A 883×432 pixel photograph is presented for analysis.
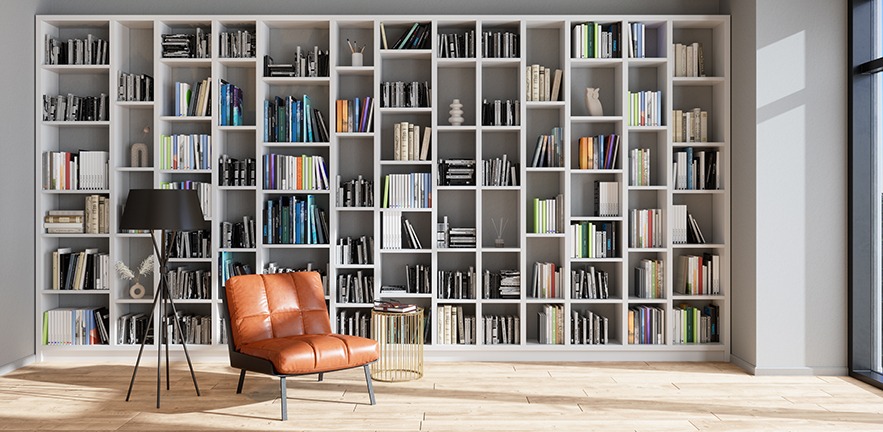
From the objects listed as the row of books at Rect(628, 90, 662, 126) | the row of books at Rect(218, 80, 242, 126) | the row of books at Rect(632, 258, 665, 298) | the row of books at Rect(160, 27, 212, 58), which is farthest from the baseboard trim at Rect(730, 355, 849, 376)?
the row of books at Rect(160, 27, 212, 58)

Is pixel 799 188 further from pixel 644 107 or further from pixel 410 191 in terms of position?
pixel 410 191

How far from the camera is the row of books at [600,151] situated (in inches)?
227

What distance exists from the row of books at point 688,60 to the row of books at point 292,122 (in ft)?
9.94

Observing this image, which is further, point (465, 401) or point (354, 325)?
point (354, 325)

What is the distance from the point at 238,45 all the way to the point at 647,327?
4.14 metres

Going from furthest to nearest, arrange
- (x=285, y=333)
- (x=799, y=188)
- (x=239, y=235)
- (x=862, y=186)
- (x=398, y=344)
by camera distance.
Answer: (x=239, y=235) < (x=398, y=344) < (x=799, y=188) < (x=862, y=186) < (x=285, y=333)

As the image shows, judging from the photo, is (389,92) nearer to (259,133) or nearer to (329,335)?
(259,133)

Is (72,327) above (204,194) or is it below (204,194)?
below

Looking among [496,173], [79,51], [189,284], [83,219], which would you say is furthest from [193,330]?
[496,173]

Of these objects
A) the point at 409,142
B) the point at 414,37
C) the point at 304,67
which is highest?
the point at 414,37

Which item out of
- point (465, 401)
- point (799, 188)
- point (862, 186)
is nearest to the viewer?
point (465, 401)

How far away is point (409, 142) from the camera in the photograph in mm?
5762

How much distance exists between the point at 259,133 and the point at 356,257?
1.30 metres

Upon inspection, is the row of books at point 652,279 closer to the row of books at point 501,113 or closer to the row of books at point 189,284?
the row of books at point 501,113
